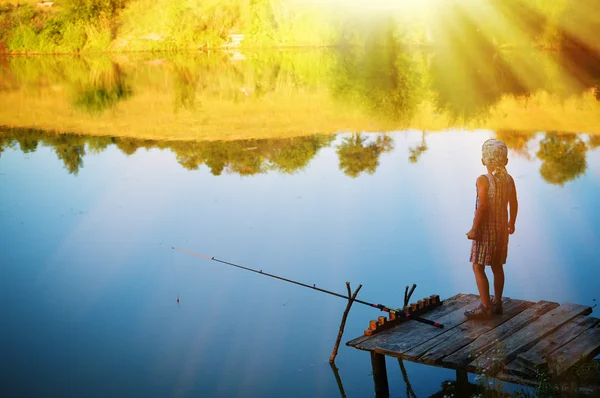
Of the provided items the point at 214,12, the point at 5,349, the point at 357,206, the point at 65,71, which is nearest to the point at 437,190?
the point at 357,206

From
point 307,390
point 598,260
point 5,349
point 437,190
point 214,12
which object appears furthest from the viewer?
point 214,12

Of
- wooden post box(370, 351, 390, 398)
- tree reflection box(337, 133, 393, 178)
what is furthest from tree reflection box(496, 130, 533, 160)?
wooden post box(370, 351, 390, 398)

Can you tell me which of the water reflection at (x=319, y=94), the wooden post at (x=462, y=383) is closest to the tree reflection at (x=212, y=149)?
the water reflection at (x=319, y=94)

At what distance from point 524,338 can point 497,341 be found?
208 mm

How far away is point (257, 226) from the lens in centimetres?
1140

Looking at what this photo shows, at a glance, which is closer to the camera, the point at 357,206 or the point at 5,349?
the point at 5,349

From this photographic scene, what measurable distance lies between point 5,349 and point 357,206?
19.7 ft

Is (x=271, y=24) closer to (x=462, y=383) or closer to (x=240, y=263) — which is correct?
(x=240, y=263)

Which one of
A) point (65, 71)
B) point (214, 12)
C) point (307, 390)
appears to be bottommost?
point (307, 390)

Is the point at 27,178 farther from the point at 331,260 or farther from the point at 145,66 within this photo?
the point at 145,66

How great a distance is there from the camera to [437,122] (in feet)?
65.8

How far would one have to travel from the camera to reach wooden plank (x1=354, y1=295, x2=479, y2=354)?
5.96 metres

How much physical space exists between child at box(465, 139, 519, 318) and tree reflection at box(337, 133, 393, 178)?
8179 millimetres

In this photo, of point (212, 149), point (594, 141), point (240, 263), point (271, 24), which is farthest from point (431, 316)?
point (271, 24)
